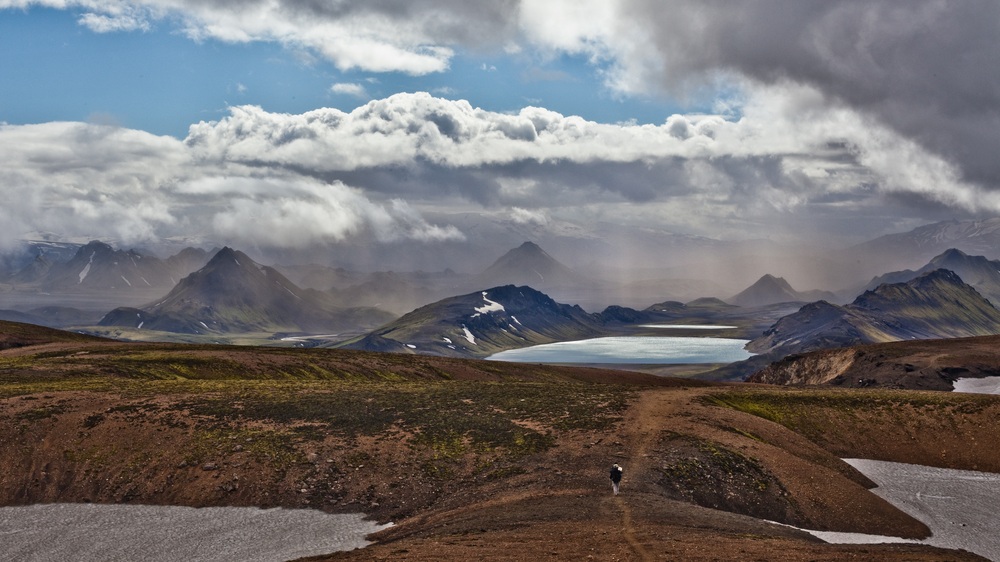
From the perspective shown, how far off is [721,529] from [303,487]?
124ft

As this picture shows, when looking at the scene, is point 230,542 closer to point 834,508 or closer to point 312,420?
point 312,420

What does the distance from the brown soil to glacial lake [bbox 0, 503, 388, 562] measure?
241 cm

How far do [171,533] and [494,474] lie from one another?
2739 cm

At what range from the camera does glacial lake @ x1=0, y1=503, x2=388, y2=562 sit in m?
55.7

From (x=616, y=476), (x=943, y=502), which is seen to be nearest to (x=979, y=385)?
(x=943, y=502)

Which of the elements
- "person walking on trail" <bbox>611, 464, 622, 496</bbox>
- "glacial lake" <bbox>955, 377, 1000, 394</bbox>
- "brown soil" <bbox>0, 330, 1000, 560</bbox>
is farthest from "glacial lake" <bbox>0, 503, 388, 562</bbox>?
"glacial lake" <bbox>955, 377, 1000, 394</bbox>

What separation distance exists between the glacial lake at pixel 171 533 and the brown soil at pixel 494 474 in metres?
2.41

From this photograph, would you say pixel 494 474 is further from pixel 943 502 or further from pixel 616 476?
pixel 943 502

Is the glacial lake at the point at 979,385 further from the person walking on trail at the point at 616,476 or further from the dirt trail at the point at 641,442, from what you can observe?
the person walking on trail at the point at 616,476

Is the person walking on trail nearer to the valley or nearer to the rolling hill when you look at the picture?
the valley

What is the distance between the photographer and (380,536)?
5797 centimetres

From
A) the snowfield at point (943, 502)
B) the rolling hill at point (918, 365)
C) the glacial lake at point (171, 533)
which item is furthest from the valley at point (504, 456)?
the rolling hill at point (918, 365)

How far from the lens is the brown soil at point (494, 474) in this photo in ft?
159

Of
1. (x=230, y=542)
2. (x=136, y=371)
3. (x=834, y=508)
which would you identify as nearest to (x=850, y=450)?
(x=834, y=508)
